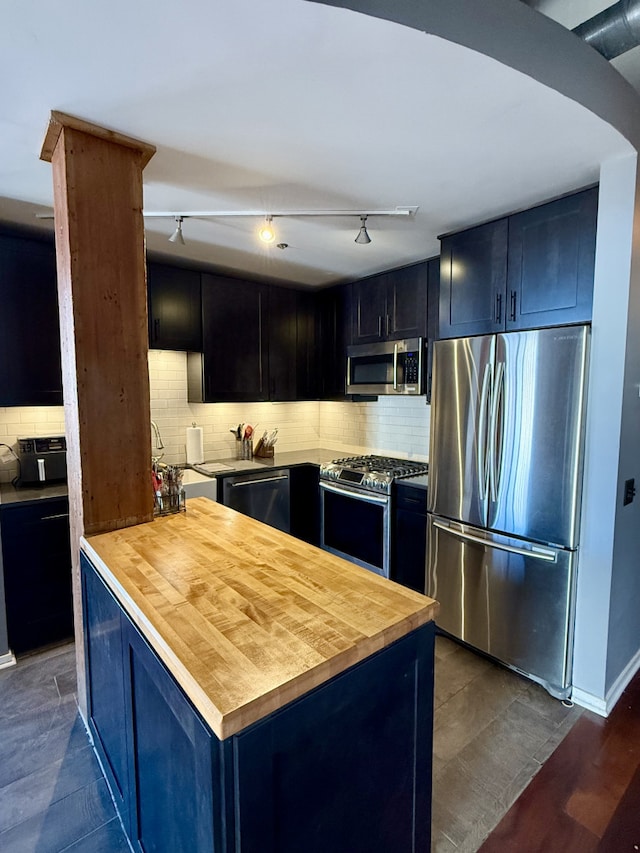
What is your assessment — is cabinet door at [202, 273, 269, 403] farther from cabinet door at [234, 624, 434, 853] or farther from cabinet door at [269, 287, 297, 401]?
cabinet door at [234, 624, 434, 853]

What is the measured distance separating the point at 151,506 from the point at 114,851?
1160 mm

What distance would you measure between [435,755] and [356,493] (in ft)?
5.41

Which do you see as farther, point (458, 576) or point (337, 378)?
point (337, 378)

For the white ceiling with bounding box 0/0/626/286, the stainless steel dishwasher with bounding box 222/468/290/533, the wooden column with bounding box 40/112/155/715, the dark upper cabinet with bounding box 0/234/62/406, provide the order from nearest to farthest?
the white ceiling with bounding box 0/0/626/286 < the wooden column with bounding box 40/112/155/715 < the dark upper cabinet with bounding box 0/234/62/406 < the stainless steel dishwasher with bounding box 222/468/290/533

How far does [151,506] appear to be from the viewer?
1.85m

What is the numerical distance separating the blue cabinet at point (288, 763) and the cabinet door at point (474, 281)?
6.00 feet

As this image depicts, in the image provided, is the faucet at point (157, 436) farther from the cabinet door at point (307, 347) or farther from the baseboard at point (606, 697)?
the baseboard at point (606, 697)

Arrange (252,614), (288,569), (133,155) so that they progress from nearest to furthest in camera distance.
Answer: (252,614) < (288,569) < (133,155)

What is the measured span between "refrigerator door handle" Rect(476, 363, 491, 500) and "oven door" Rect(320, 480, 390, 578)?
2.55 ft

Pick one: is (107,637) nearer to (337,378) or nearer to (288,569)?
(288,569)

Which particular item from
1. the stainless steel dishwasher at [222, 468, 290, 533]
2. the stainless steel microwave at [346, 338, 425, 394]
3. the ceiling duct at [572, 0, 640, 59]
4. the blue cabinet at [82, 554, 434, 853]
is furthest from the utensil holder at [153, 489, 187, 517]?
the ceiling duct at [572, 0, 640, 59]

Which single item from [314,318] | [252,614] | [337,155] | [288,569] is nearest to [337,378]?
[314,318]

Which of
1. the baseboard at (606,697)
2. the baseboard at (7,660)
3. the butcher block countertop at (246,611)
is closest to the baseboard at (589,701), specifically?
the baseboard at (606,697)

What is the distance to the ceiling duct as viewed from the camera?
Answer: 4.67 feet
